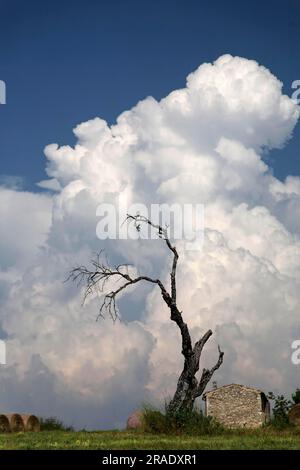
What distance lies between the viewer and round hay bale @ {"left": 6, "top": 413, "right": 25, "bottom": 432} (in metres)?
34.5

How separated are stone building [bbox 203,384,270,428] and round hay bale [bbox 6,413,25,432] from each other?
69.5ft

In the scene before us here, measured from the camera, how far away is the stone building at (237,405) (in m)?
52.7

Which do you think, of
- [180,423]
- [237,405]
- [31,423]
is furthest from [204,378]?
[237,405]

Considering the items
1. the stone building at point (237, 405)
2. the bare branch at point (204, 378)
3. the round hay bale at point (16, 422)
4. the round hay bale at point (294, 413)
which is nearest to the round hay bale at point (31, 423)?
the round hay bale at point (16, 422)

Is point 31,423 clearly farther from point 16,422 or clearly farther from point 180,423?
point 180,423

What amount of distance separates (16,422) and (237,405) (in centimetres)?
2331

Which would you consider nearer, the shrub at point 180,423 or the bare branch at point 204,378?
the shrub at point 180,423

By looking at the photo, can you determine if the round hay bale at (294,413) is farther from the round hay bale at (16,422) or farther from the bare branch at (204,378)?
the round hay bale at (16,422)

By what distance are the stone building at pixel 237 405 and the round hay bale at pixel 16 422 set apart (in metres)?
21.2

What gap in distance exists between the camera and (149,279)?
33.4m

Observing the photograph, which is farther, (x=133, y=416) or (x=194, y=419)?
(x=133, y=416)
